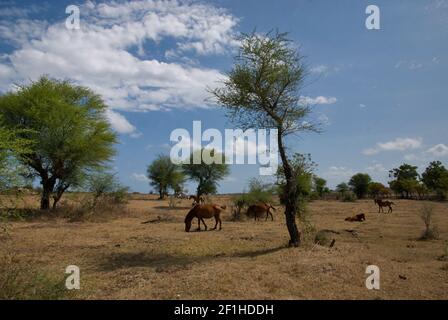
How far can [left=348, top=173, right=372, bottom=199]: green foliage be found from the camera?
266 ft

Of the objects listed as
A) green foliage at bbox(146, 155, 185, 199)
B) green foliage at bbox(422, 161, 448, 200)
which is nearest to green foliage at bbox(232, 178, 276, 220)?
green foliage at bbox(146, 155, 185, 199)

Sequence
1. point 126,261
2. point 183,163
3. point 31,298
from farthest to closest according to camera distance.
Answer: point 183,163 < point 126,261 < point 31,298

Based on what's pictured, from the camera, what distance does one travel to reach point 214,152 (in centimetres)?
5378

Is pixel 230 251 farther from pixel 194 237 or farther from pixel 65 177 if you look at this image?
pixel 65 177

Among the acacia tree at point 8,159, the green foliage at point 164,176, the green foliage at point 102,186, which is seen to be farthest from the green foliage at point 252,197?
the green foliage at point 164,176

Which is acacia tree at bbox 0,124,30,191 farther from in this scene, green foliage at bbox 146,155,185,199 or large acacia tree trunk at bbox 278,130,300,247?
green foliage at bbox 146,155,185,199

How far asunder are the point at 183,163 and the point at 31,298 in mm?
46862

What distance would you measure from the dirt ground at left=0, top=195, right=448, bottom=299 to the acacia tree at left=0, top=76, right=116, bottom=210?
9.05 meters

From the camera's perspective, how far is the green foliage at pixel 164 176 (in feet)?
201

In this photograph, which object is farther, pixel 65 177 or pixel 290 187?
pixel 65 177

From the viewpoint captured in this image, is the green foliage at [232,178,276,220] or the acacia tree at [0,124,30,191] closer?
the acacia tree at [0,124,30,191]

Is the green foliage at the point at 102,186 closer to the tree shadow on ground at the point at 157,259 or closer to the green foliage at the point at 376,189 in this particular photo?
the tree shadow on ground at the point at 157,259

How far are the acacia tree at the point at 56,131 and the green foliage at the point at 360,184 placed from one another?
2519 inches
